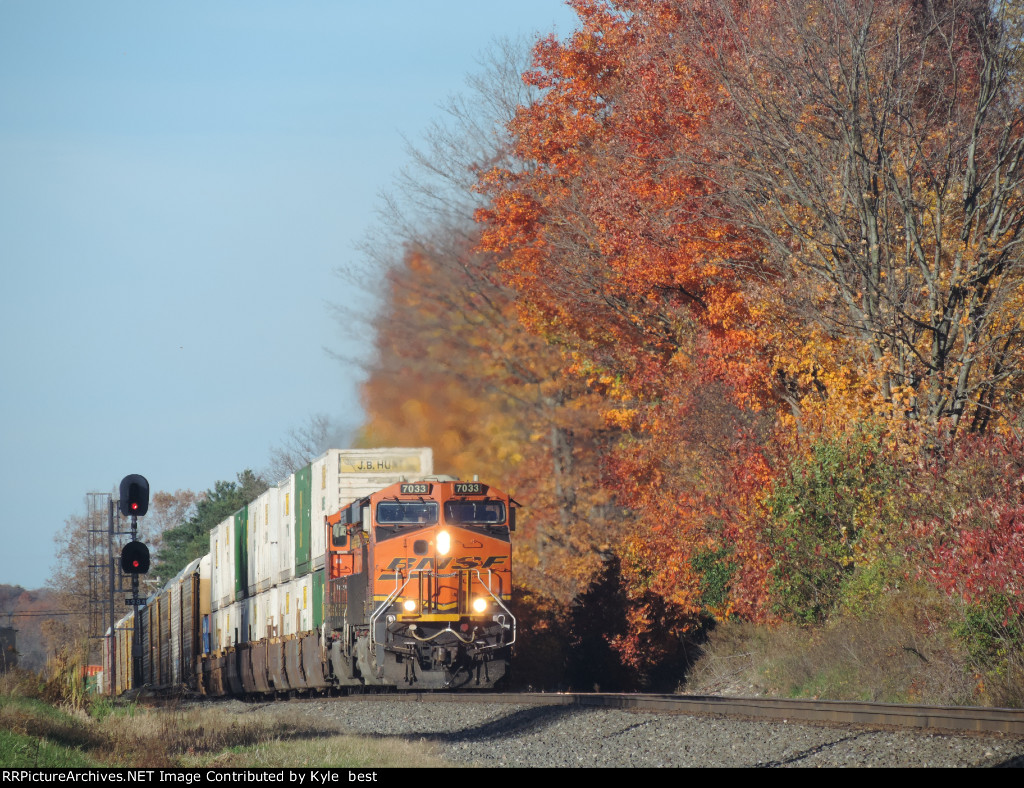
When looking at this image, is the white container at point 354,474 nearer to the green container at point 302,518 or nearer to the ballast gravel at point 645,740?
the green container at point 302,518

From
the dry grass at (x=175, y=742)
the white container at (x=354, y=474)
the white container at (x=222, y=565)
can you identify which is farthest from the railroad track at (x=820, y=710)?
the white container at (x=222, y=565)

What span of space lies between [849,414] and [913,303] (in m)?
2.20

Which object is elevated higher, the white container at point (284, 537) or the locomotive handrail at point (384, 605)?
the white container at point (284, 537)

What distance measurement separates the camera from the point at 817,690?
16.7 meters

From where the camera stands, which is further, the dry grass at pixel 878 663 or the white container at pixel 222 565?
the white container at pixel 222 565

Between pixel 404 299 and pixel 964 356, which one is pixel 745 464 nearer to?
pixel 964 356

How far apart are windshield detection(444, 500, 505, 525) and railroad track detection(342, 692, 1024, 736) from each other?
9.53 ft

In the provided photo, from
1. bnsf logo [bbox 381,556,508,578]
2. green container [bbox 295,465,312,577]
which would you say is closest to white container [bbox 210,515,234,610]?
green container [bbox 295,465,312,577]

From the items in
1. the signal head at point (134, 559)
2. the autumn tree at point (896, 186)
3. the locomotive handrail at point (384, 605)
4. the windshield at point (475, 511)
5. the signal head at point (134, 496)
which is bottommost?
the locomotive handrail at point (384, 605)

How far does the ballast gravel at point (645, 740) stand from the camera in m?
9.48

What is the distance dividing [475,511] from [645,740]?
7.51 metres

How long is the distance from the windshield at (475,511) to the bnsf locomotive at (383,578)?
0.02 meters

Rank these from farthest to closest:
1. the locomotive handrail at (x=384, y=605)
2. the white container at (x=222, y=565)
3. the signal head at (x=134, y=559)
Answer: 1. the white container at (x=222, y=565)
2. the locomotive handrail at (x=384, y=605)
3. the signal head at (x=134, y=559)

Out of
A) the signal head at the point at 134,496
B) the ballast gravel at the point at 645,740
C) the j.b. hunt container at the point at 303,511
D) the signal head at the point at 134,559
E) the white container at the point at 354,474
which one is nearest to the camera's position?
the ballast gravel at the point at 645,740
